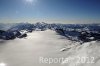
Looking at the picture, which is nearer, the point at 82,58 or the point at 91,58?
the point at 91,58

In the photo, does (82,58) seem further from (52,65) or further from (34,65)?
(34,65)

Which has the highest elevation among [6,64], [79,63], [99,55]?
[99,55]

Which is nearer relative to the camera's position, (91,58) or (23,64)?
(91,58)

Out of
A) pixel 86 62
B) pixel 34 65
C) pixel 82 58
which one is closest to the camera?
pixel 86 62

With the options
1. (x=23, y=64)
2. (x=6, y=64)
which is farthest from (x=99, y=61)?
(x=6, y=64)

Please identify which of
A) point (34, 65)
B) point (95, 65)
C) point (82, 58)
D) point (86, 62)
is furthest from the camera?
point (34, 65)

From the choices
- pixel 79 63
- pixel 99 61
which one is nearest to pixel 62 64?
pixel 79 63

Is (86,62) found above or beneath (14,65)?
above

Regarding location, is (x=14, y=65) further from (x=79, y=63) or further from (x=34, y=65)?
(x=79, y=63)

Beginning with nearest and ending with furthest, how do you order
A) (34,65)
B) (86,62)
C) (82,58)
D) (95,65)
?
(95,65), (86,62), (82,58), (34,65)
